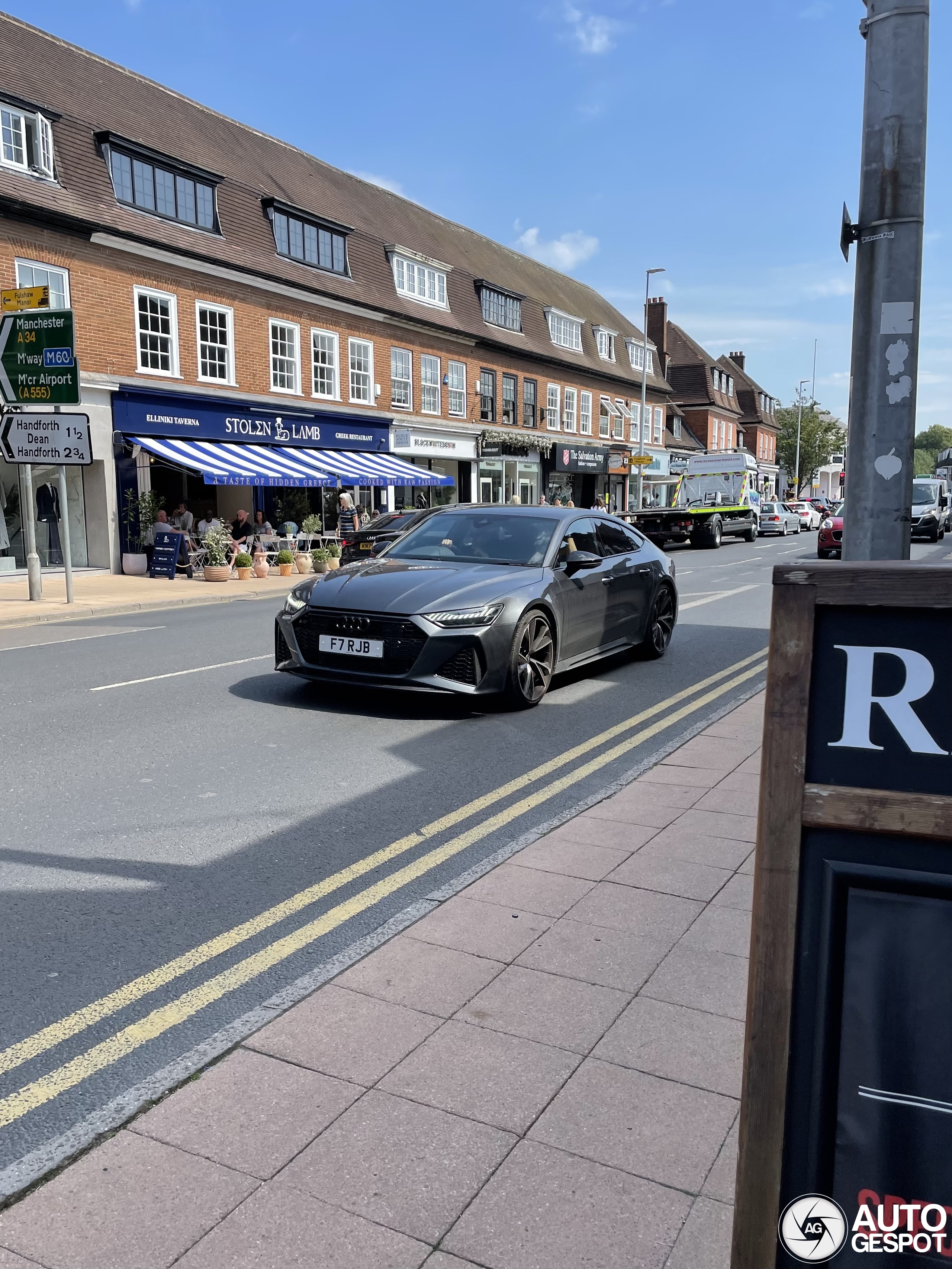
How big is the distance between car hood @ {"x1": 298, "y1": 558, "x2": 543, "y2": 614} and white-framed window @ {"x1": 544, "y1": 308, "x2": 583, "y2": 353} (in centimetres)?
3513

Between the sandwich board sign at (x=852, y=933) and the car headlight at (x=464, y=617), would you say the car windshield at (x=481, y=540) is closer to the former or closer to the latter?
the car headlight at (x=464, y=617)

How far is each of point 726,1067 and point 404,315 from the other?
29360mm

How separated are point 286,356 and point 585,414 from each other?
66.9ft

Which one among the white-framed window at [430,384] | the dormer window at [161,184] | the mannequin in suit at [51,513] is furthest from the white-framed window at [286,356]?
the mannequin in suit at [51,513]

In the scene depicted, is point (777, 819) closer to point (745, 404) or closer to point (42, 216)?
point (42, 216)

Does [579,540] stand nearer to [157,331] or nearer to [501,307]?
[157,331]

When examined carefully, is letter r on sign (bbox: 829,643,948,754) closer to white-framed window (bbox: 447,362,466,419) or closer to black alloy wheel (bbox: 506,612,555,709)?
black alloy wheel (bbox: 506,612,555,709)

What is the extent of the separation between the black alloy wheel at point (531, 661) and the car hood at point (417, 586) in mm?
298

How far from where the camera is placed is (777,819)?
5.00 ft

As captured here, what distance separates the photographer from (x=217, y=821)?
483 centimetres

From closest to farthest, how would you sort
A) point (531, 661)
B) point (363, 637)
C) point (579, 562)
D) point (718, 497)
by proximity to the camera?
point (363, 637), point (531, 661), point (579, 562), point (718, 497)

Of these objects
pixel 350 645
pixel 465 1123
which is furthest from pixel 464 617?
pixel 465 1123

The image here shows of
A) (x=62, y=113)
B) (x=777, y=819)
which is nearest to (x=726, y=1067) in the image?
(x=777, y=819)

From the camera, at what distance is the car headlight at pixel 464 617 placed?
682 centimetres
